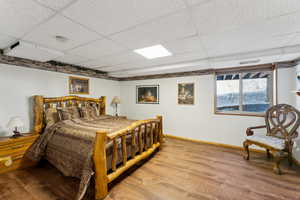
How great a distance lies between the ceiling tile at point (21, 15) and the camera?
1.25 metres

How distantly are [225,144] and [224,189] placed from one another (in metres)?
1.94

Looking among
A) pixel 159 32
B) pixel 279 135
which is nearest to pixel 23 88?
pixel 159 32

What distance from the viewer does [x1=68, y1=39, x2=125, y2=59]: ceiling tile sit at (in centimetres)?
217

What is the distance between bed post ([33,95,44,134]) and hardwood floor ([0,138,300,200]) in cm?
82

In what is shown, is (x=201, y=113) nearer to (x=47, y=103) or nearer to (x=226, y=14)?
(x=226, y=14)

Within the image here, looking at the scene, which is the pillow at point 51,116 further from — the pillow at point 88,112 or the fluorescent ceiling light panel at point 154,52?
the fluorescent ceiling light panel at point 154,52

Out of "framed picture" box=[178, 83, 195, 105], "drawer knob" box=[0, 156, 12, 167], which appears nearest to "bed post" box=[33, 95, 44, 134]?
"drawer knob" box=[0, 156, 12, 167]

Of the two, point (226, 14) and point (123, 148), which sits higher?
point (226, 14)

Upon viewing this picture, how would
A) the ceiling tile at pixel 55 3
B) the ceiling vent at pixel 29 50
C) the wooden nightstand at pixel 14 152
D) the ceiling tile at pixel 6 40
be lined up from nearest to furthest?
the ceiling tile at pixel 55 3 < the ceiling tile at pixel 6 40 < the ceiling vent at pixel 29 50 < the wooden nightstand at pixel 14 152

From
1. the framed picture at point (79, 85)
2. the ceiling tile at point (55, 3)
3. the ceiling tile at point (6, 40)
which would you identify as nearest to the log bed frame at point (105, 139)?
the framed picture at point (79, 85)

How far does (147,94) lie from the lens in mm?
4895

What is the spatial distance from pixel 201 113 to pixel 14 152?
14.6 feet

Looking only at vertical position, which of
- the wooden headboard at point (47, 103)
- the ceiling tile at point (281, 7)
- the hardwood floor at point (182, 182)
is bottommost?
the hardwood floor at point (182, 182)

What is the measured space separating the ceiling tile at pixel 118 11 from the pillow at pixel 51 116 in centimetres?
235
